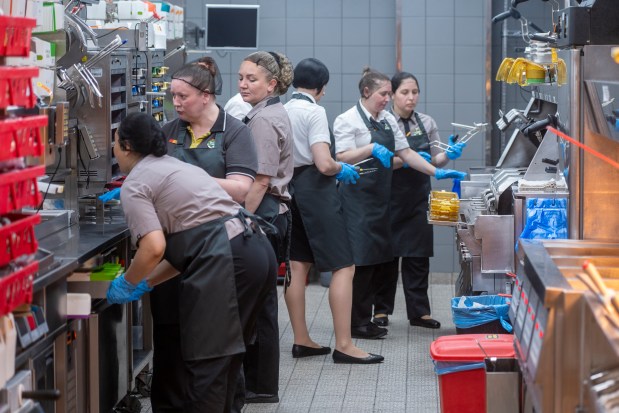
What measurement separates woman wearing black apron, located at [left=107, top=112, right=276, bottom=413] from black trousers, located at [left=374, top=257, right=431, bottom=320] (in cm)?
299

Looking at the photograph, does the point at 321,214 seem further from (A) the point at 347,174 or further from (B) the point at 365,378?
(B) the point at 365,378

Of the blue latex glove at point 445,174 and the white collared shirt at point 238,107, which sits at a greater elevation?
the white collared shirt at point 238,107

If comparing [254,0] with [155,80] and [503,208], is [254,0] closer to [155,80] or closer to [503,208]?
[155,80]

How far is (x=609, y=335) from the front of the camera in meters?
2.44

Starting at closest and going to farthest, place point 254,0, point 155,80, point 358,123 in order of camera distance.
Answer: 1. point 155,80
2. point 358,123
3. point 254,0

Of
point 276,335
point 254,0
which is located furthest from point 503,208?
point 254,0

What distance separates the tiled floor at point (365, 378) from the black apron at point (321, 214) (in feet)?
1.92

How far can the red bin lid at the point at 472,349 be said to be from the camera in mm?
4363

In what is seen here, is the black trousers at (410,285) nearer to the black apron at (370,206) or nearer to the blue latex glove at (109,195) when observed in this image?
the black apron at (370,206)

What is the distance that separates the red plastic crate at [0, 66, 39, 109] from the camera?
288 centimetres

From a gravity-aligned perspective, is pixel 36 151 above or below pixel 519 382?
above

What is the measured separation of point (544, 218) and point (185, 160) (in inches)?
61.4

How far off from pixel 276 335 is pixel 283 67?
1315 mm

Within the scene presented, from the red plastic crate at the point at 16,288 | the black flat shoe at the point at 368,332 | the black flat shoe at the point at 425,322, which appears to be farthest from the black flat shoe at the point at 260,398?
the red plastic crate at the point at 16,288
